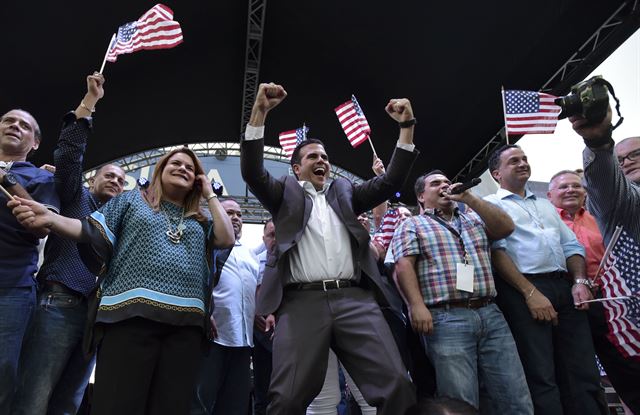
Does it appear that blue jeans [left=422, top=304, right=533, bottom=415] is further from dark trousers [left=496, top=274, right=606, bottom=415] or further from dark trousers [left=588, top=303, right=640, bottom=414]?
dark trousers [left=588, top=303, right=640, bottom=414]

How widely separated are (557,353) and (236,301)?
204 centimetres

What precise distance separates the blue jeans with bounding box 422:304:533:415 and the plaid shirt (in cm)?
10

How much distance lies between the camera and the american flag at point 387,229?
3.51 meters

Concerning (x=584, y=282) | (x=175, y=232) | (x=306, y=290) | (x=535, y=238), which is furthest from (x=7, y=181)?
(x=584, y=282)

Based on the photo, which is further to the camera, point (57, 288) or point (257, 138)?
point (57, 288)

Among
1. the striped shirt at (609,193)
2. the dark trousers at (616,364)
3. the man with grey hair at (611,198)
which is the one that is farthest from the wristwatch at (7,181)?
the dark trousers at (616,364)

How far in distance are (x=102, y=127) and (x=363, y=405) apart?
7964 mm

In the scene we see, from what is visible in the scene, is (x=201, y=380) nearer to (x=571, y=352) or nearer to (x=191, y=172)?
(x=191, y=172)

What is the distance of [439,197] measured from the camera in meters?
2.96

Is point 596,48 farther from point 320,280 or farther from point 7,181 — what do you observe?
point 7,181

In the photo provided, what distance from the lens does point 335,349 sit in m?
2.10

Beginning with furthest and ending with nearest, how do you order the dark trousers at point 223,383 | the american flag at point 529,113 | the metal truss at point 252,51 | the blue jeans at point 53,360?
the metal truss at point 252,51
the american flag at point 529,113
the dark trousers at point 223,383
the blue jeans at point 53,360

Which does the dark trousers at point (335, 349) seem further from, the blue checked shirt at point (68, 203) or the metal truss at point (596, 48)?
the metal truss at point (596, 48)

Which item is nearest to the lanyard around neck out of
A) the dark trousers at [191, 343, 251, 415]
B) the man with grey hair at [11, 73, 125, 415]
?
the dark trousers at [191, 343, 251, 415]
